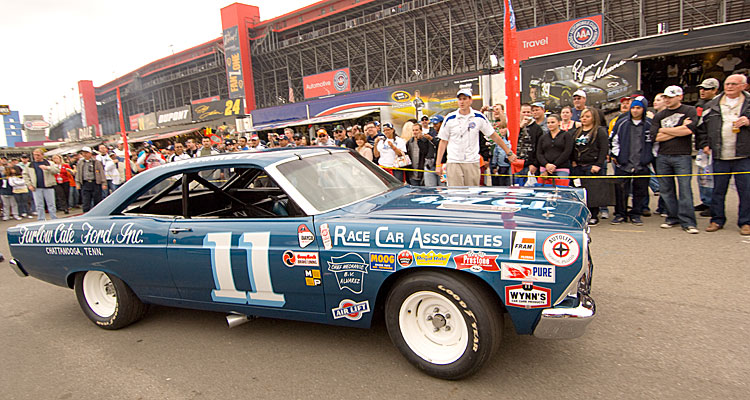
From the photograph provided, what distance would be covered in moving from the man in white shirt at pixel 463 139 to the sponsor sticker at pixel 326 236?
3.78 metres

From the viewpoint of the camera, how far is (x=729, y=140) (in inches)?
205

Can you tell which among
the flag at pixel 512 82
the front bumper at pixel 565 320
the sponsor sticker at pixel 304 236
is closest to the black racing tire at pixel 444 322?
the front bumper at pixel 565 320

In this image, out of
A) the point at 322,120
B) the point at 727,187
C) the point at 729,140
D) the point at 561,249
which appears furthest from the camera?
the point at 322,120

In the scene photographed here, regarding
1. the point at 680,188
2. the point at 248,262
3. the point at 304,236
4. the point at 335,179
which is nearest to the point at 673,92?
the point at 680,188

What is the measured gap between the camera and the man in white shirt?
5.93 m

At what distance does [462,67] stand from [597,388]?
29924 millimetres

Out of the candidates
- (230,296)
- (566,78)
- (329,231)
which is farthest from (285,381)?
(566,78)

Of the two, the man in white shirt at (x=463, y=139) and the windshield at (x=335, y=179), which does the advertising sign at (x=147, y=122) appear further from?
the windshield at (x=335, y=179)

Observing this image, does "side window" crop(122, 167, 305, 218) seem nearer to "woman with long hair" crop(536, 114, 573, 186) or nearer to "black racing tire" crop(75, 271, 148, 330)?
"black racing tire" crop(75, 271, 148, 330)

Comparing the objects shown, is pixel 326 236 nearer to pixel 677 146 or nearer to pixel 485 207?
pixel 485 207

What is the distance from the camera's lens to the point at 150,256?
130 inches

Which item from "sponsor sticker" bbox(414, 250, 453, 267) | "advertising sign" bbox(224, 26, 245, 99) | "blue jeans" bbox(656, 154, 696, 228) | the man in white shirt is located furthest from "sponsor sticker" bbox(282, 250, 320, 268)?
"advertising sign" bbox(224, 26, 245, 99)

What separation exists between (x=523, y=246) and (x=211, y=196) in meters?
2.98

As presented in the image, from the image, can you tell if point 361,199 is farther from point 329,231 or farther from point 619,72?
point 619,72
